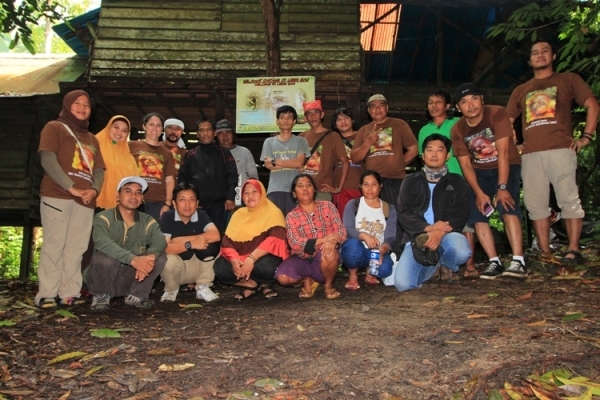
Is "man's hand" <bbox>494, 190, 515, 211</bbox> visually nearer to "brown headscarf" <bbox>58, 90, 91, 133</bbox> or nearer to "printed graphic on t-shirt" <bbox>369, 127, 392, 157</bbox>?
"printed graphic on t-shirt" <bbox>369, 127, 392, 157</bbox>

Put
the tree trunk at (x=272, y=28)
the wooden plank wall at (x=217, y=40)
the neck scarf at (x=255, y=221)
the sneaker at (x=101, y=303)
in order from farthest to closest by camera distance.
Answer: the wooden plank wall at (x=217, y=40), the tree trunk at (x=272, y=28), the neck scarf at (x=255, y=221), the sneaker at (x=101, y=303)

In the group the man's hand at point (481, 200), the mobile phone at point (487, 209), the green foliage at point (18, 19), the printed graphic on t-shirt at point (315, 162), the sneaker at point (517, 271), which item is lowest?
the sneaker at point (517, 271)

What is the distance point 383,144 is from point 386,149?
0.07 meters

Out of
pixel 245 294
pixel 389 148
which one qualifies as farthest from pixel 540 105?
pixel 245 294

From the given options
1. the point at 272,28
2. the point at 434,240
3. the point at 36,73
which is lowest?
the point at 434,240

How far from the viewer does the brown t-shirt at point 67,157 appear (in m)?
5.08

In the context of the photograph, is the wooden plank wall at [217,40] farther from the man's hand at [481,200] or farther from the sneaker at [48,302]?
the sneaker at [48,302]

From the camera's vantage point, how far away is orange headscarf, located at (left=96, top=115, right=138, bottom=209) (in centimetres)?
572

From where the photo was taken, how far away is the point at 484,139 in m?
5.61

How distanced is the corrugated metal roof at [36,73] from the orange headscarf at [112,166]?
18.2 ft

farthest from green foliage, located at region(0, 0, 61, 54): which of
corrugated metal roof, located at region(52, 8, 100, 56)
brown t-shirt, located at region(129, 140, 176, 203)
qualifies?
corrugated metal roof, located at region(52, 8, 100, 56)

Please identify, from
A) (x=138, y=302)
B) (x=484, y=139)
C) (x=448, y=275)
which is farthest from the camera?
(x=484, y=139)

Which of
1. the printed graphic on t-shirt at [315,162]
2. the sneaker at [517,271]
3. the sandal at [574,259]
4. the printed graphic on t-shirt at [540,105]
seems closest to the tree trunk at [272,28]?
the printed graphic on t-shirt at [315,162]

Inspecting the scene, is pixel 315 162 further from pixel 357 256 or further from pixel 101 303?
pixel 101 303
